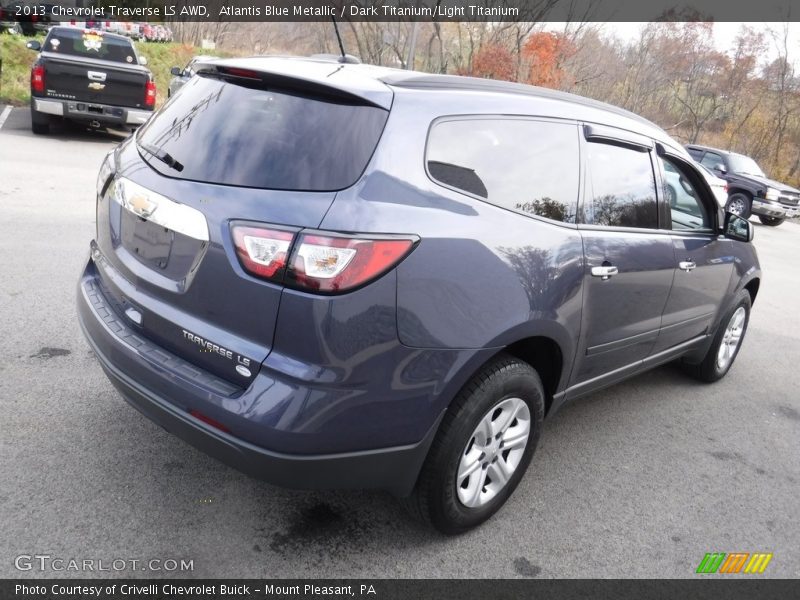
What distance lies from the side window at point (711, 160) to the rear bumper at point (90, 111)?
47.4ft

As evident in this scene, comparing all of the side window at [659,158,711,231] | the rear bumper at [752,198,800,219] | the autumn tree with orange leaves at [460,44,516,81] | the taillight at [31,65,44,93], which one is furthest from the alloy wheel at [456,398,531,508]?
the autumn tree with orange leaves at [460,44,516,81]

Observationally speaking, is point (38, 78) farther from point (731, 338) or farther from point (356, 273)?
point (356, 273)

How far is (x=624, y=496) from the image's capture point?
11.0 feet

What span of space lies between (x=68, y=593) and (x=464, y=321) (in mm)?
1629

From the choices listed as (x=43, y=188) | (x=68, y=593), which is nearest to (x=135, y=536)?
(x=68, y=593)

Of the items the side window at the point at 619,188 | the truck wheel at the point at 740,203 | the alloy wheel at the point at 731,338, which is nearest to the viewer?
the side window at the point at 619,188

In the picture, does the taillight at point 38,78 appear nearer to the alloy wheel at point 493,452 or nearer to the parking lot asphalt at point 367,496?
the parking lot asphalt at point 367,496

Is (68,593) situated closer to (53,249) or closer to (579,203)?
(579,203)

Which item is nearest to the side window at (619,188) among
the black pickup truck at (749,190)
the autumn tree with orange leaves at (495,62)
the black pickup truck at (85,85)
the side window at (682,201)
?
the side window at (682,201)

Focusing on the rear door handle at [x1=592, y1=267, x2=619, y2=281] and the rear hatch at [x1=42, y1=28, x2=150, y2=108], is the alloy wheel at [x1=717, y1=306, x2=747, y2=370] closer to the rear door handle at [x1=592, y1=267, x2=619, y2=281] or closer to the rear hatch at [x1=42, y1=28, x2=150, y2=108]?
the rear door handle at [x1=592, y1=267, x2=619, y2=281]

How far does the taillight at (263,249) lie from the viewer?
2.17 m

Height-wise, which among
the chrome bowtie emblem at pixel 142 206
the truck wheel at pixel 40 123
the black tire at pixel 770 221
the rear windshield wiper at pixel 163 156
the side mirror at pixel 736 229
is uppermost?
the rear windshield wiper at pixel 163 156

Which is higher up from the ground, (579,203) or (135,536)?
(579,203)

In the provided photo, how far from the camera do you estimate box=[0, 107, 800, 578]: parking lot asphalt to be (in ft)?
8.54
